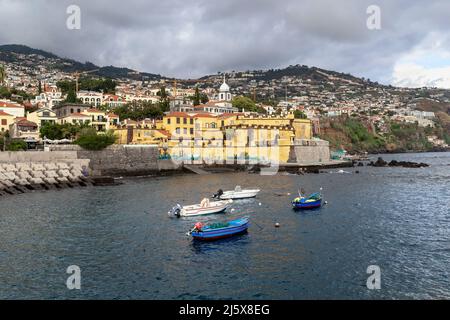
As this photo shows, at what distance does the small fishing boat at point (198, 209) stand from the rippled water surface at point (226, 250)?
80 centimetres

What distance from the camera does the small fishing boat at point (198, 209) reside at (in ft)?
92.6

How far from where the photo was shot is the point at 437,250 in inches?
797

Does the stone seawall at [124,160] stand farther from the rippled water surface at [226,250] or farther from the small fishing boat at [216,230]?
the small fishing boat at [216,230]

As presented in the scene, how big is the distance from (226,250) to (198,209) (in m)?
8.61

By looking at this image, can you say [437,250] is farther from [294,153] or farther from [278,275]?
[294,153]

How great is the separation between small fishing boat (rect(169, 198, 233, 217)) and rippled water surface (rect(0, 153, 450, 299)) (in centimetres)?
80

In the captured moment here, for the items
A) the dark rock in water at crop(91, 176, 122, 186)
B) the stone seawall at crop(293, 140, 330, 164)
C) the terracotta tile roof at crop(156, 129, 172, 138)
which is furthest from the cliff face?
the dark rock in water at crop(91, 176, 122, 186)

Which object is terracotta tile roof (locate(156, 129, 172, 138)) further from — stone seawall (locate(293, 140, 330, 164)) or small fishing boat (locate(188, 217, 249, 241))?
small fishing boat (locate(188, 217, 249, 241))

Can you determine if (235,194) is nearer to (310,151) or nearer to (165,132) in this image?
(165,132)

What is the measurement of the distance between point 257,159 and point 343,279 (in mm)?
49662

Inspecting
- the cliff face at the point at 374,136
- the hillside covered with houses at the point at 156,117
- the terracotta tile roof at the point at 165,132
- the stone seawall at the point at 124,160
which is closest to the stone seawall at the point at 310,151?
the hillside covered with houses at the point at 156,117

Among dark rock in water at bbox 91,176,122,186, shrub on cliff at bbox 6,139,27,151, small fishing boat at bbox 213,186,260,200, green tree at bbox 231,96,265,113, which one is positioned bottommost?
small fishing boat at bbox 213,186,260,200

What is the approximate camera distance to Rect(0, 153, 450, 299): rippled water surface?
50.5 feet
